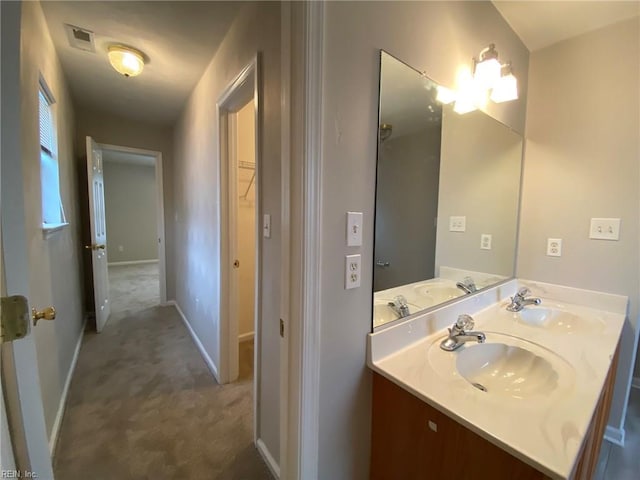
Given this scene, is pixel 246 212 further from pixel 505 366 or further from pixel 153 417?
pixel 505 366

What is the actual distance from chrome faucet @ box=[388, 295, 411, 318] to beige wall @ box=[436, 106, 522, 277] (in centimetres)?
43

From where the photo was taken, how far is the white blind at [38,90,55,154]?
1760 millimetres

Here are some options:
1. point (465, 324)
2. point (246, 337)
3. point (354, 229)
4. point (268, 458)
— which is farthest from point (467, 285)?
point (246, 337)

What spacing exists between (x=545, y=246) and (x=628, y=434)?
1.18 metres

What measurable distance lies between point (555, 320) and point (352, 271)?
4.51 ft

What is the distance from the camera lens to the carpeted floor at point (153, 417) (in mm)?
1424

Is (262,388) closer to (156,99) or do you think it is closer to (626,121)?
(626,121)

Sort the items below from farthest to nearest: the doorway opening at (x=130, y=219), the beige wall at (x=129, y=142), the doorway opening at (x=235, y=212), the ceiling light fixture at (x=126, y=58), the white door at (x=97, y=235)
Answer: the doorway opening at (x=130, y=219)
the beige wall at (x=129, y=142)
the white door at (x=97, y=235)
the ceiling light fixture at (x=126, y=58)
the doorway opening at (x=235, y=212)

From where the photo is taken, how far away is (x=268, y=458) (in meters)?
1.44

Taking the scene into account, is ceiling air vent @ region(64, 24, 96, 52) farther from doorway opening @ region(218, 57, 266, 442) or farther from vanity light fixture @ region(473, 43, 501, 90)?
vanity light fixture @ region(473, 43, 501, 90)

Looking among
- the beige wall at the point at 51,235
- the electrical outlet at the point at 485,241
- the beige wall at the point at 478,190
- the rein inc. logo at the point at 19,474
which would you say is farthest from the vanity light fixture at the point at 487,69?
the rein inc. logo at the point at 19,474

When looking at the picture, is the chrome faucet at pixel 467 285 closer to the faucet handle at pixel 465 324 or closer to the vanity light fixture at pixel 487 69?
the faucet handle at pixel 465 324

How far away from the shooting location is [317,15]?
0.83m

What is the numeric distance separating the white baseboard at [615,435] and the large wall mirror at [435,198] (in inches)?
39.2
